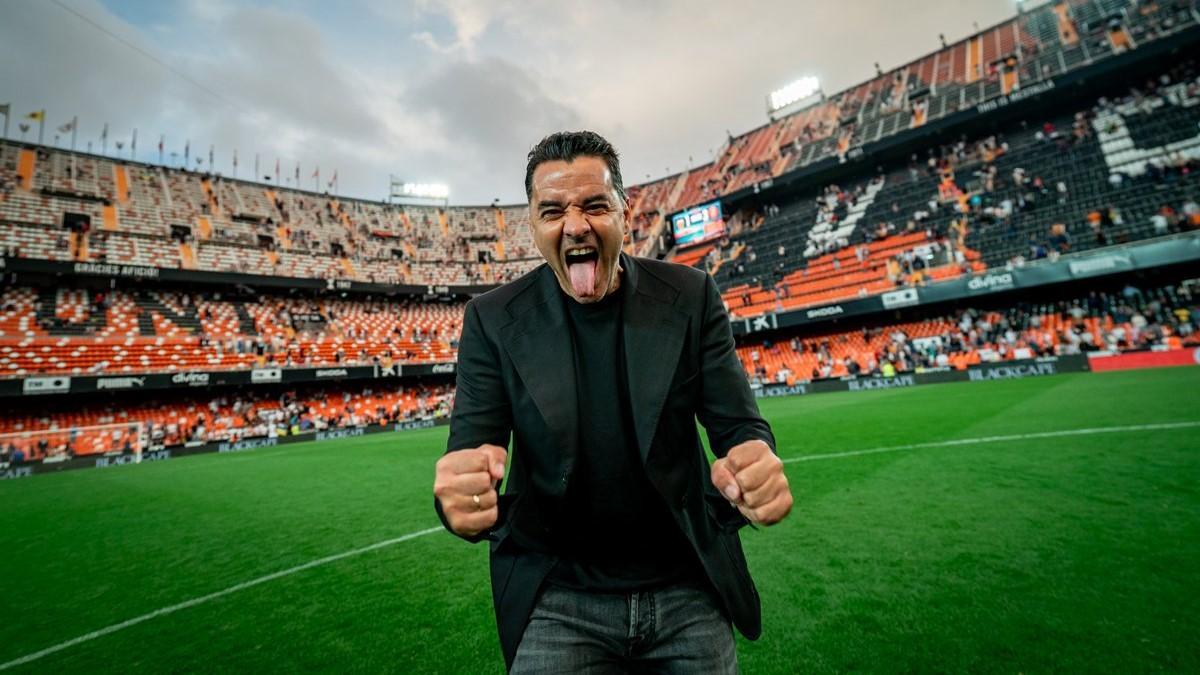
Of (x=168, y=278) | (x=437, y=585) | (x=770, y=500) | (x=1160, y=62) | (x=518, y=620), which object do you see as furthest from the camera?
(x=168, y=278)

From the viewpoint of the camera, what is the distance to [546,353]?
1598 millimetres

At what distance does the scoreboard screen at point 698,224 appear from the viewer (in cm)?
3619

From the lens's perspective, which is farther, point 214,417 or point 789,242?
point 789,242

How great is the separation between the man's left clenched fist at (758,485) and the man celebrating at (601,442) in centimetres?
3

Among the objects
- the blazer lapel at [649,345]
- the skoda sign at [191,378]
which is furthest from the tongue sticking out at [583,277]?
the skoda sign at [191,378]

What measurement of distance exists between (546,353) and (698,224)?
36926 mm

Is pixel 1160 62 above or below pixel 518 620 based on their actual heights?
above

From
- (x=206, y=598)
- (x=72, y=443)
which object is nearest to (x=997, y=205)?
(x=206, y=598)

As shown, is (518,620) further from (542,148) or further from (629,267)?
(542,148)

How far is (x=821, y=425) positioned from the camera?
11.6 meters

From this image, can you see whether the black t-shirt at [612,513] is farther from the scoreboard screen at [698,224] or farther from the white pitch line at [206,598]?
the scoreboard screen at [698,224]

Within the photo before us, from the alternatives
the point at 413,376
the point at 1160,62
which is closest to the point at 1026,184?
the point at 1160,62

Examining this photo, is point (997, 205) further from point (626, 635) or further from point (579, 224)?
point (626, 635)

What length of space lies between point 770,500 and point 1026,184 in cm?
3354
